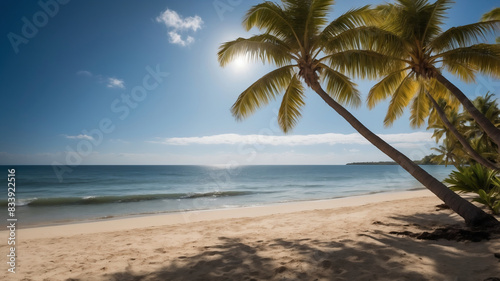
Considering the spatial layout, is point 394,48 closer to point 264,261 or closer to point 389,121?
point 389,121

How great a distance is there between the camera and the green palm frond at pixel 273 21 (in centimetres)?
746

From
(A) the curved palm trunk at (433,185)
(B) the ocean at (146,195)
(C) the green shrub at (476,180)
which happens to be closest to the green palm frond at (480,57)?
(C) the green shrub at (476,180)

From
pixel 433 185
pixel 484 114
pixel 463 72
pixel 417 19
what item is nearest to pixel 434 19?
pixel 417 19

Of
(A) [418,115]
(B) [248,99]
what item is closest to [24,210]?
(B) [248,99]

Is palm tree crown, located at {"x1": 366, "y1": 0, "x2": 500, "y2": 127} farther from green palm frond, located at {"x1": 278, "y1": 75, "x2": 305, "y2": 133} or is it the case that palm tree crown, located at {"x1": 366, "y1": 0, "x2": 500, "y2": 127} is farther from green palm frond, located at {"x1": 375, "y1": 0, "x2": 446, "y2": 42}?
green palm frond, located at {"x1": 278, "y1": 75, "x2": 305, "y2": 133}

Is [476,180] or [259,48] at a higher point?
[259,48]

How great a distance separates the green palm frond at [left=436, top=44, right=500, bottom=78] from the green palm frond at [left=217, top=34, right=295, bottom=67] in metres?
4.42

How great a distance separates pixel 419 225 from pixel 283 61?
5802 mm

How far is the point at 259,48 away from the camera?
755cm

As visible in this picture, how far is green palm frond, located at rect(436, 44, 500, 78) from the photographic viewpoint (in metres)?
6.66

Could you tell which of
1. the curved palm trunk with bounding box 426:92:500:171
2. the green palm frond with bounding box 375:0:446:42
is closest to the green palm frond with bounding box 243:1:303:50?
the green palm frond with bounding box 375:0:446:42

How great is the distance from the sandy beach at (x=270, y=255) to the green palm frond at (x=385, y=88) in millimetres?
4425

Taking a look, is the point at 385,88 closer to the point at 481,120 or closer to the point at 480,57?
the point at 480,57

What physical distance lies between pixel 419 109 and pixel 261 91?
7.48m
